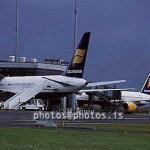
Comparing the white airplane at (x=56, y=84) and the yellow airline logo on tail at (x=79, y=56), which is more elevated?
the yellow airline logo on tail at (x=79, y=56)

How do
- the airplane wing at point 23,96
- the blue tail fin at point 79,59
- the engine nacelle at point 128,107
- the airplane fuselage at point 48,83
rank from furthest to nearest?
1. the airplane fuselage at point 48,83
2. the airplane wing at point 23,96
3. the engine nacelle at point 128,107
4. the blue tail fin at point 79,59

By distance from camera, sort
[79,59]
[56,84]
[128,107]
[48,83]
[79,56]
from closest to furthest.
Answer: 1. [128,107]
2. [79,56]
3. [79,59]
4. [56,84]
5. [48,83]

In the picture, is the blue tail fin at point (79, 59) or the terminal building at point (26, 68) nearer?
the blue tail fin at point (79, 59)

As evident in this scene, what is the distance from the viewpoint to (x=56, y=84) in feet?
322

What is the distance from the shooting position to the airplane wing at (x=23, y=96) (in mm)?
94881

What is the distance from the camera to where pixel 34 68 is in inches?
5551

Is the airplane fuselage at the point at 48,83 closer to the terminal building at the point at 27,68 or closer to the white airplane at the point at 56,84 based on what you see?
the white airplane at the point at 56,84

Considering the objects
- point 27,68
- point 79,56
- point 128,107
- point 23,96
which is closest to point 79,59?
point 79,56

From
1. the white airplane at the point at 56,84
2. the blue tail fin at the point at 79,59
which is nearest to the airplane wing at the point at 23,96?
the white airplane at the point at 56,84

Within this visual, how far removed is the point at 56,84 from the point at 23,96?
5.68m

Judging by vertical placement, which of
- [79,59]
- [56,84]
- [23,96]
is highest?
[79,59]

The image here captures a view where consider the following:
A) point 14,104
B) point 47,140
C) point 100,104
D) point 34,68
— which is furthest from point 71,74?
point 47,140

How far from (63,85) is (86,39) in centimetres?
906

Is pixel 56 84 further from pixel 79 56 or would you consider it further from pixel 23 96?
pixel 79 56
